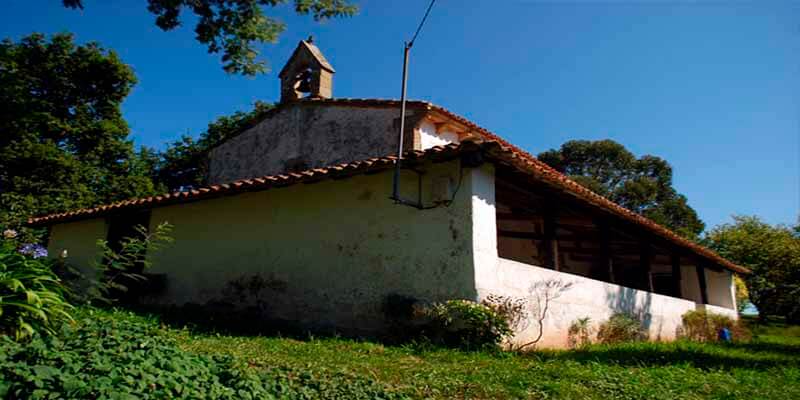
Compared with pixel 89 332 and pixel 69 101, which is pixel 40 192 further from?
pixel 89 332

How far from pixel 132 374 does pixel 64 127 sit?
22.1 metres

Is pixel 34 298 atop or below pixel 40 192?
below

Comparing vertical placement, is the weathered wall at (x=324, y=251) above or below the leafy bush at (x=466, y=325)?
above

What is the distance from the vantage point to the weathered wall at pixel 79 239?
40.2 feet

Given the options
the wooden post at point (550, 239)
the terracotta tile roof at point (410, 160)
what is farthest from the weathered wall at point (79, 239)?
the wooden post at point (550, 239)

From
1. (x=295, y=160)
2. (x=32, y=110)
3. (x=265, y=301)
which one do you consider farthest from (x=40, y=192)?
(x=265, y=301)

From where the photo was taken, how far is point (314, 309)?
8.48m

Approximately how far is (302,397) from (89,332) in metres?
1.82

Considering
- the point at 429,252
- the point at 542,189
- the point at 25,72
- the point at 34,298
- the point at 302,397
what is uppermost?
the point at 25,72

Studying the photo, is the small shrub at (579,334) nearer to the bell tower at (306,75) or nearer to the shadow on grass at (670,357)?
the shadow on grass at (670,357)

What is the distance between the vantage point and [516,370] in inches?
214

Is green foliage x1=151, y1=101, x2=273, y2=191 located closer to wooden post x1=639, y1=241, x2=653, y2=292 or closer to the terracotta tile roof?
the terracotta tile roof

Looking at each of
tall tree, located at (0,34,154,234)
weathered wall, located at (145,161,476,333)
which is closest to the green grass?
weathered wall, located at (145,161,476,333)

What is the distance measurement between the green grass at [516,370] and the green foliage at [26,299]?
139cm
